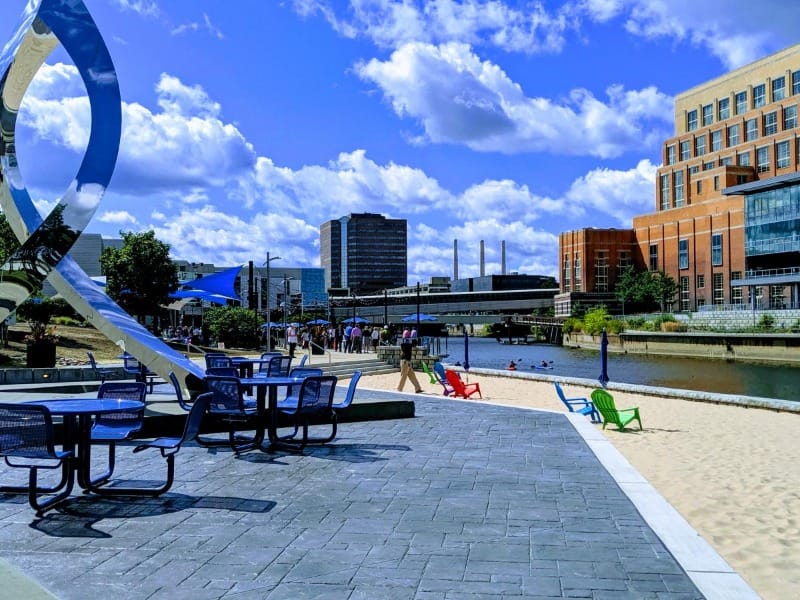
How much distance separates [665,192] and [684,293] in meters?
16.1

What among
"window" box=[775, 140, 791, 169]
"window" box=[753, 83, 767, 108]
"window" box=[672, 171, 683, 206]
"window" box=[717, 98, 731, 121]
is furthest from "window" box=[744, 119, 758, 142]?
"window" box=[672, 171, 683, 206]

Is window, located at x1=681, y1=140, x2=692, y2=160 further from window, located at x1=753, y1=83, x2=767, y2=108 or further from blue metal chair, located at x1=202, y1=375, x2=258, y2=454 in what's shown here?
blue metal chair, located at x1=202, y1=375, x2=258, y2=454

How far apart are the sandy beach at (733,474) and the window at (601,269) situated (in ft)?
299

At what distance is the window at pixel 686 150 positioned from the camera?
98.6 meters

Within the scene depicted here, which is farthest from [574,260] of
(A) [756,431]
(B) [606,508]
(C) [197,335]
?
(B) [606,508]

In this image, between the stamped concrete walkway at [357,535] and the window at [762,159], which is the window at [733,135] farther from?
the stamped concrete walkway at [357,535]

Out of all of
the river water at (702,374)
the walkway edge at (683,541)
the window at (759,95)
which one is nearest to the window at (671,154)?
the window at (759,95)

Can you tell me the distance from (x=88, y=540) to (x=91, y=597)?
124 centimetres

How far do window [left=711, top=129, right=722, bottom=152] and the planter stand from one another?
89539mm

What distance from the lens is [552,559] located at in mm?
5090

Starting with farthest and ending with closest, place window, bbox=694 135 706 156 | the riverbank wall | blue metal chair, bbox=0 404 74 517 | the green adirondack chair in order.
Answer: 1. window, bbox=694 135 706 156
2. the riverbank wall
3. the green adirondack chair
4. blue metal chair, bbox=0 404 74 517

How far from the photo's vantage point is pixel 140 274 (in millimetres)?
34375

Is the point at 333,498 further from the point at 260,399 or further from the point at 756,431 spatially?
the point at 756,431

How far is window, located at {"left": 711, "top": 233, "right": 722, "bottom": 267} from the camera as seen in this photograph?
3376 inches
